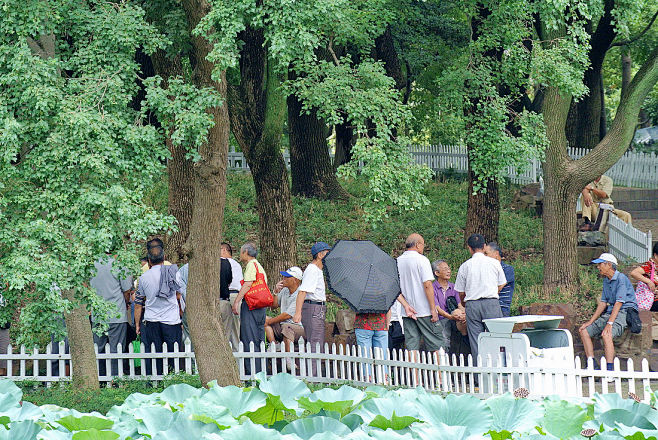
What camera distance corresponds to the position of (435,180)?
2528 cm

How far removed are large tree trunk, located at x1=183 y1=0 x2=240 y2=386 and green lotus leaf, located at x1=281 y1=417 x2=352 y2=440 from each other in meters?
6.39

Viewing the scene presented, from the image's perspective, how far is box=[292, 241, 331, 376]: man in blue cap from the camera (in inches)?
474

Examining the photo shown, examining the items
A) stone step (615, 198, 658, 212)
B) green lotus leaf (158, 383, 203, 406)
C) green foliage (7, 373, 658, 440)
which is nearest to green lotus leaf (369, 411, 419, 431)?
green foliage (7, 373, 658, 440)

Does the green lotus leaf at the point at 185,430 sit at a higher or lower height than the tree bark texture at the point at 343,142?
lower

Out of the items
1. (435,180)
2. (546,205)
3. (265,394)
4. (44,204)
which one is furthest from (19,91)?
(435,180)

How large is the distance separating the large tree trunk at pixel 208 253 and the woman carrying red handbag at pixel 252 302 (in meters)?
1.13

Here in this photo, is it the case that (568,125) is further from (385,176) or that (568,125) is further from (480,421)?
(480,421)

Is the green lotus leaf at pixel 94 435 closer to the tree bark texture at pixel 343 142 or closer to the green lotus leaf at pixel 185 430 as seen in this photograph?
the green lotus leaf at pixel 185 430

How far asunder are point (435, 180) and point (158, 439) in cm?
2116

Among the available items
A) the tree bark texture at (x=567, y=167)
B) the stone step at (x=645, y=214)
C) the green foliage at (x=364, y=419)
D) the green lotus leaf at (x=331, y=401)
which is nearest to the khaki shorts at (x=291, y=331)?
the tree bark texture at (x=567, y=167)

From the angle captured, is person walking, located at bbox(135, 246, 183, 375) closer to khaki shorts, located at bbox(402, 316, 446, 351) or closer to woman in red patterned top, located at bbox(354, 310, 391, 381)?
woman in red patterned top, located at bbox(354, 310, 391, 381)

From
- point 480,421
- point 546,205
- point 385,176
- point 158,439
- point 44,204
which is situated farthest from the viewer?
point 546,205

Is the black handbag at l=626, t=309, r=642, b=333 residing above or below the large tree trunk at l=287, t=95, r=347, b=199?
below

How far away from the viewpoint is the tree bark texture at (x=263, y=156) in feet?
53.3
